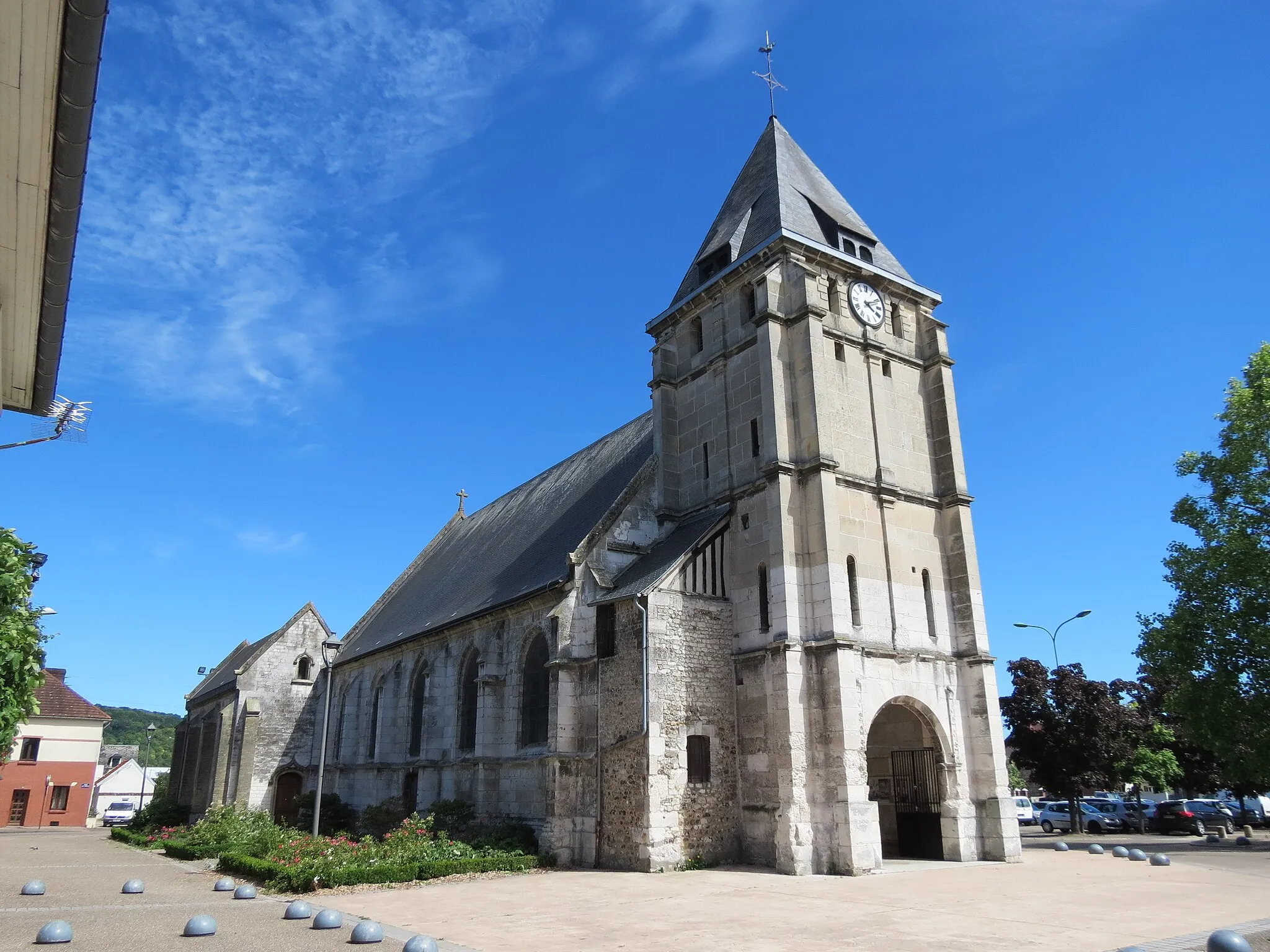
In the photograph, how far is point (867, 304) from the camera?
23.2 metres

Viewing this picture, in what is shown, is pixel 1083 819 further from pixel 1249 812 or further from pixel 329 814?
pixel 329 814

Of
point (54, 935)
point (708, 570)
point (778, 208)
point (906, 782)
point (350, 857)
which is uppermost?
point (778, 208)

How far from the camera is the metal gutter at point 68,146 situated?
142 inches

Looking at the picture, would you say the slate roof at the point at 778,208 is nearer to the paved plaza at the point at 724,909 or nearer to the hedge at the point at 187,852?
the paved plaza at the point at 724,909

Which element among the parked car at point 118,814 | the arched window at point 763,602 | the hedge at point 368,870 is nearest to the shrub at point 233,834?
the hedge at point 368,870

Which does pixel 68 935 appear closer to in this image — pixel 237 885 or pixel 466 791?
pixel 237 885

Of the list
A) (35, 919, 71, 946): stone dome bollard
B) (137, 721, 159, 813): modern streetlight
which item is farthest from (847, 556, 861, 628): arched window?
(137, 721, 159, 813): modern streetlight

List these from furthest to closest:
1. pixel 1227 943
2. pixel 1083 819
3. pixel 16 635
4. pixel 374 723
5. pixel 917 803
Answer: pixel 1083 819
pixel 374 723
pixel 917 803
pixel 16 635
pixel 1227 943

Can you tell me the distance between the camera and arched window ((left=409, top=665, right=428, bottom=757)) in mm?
27688

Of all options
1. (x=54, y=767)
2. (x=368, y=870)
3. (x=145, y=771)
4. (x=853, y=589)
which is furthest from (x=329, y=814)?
(x=145, y=771)

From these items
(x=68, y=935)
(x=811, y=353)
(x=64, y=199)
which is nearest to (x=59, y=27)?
(x=64, y=199)

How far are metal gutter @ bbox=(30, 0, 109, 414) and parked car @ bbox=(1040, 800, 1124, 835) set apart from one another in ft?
129

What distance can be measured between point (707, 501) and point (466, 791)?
395 inches

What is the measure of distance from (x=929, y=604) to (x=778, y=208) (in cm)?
1085
